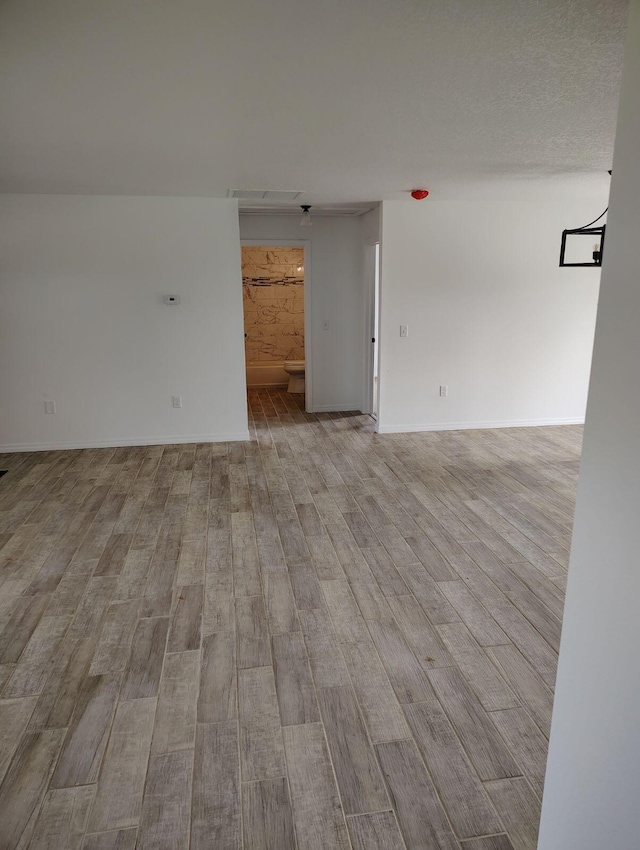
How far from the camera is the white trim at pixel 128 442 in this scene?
5.45 meters

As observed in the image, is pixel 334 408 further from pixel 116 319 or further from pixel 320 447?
pixel 116 319

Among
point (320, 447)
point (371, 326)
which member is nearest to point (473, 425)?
point (371, 326)

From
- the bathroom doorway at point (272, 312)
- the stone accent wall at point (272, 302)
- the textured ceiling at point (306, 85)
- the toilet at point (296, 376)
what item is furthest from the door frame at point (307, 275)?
the textured ceiling at point (306, 85)

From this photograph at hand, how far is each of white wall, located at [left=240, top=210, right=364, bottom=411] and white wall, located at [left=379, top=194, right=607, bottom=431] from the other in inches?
47.6

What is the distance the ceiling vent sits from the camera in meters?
4.79

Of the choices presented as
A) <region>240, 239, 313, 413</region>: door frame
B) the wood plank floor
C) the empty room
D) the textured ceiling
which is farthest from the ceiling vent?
the wood plank floor

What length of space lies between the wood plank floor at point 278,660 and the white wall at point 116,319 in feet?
3.75

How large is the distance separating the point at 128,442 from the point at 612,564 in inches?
205

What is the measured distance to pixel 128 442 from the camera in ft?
18.5

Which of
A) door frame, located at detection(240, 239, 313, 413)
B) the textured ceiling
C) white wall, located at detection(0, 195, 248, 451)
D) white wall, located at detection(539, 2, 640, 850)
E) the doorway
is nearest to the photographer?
white wall, located at detection(539, 2, 640, 850)

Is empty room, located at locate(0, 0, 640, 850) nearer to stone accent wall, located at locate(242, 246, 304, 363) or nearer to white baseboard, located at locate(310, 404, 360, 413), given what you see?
white baseboard, located at locate(310, 404, 360, 413)

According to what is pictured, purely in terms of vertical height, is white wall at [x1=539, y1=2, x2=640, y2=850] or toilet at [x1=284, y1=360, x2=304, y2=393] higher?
white wall at [x1=539, y1=2, x2=640, y2=850]

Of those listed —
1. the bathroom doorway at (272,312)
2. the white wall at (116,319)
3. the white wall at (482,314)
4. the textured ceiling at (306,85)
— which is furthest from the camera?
the bathroom doorway at (272,312)

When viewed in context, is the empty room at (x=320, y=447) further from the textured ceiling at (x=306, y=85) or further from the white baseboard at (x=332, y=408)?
the white baseboard at (x=332, y=408)
